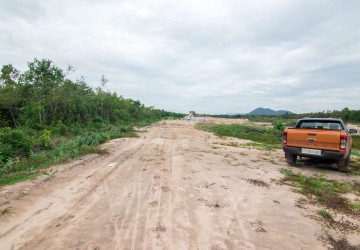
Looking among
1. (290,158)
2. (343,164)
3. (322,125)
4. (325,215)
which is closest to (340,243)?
(325,215)

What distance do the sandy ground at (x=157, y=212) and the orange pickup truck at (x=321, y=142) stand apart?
820 mm

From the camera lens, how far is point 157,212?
4.19 meters

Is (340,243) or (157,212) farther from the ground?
(157,212)

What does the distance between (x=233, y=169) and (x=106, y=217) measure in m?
4.71

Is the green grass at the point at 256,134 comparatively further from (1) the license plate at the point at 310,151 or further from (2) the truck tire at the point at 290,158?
(1) the license plate at the point at 310,151

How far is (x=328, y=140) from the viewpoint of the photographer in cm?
758

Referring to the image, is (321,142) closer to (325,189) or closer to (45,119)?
(325,189)

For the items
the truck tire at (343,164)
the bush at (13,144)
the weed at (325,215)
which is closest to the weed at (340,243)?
the weed at (325,215)

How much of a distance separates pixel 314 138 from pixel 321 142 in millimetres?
227

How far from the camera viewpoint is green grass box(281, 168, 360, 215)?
16.1 ft

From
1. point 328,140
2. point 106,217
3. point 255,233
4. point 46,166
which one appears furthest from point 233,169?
point 46,166

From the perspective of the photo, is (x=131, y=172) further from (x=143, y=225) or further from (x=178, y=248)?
(x=178, y=248)

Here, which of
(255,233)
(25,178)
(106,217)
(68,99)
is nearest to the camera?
(255,233)

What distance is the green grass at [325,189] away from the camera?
491 cm
